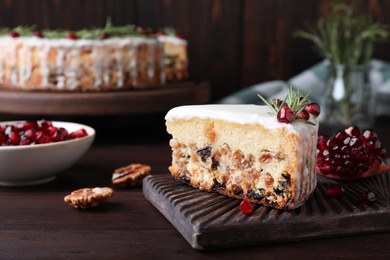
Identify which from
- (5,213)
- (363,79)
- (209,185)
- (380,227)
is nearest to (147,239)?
(209,185)

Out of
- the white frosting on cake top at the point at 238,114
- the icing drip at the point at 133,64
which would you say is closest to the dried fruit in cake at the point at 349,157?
the white frosting on cake top at the point at 238,114

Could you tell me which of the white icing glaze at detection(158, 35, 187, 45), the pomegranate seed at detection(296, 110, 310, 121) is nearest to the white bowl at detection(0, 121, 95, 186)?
the pomegranate seed at detection(296, 110, 310, 121)

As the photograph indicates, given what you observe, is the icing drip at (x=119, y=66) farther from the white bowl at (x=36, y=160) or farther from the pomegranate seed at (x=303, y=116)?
the pomegranate seed at (x=303, y=116)

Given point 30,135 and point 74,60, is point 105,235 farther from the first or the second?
point 74,60

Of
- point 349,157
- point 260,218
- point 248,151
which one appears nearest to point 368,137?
point 349,157

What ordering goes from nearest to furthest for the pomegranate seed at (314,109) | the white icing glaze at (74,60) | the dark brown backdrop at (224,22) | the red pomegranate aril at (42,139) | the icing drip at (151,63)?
the pomegranate seed at (314,109)
the red pomegranate aril at (42,139)
the white icing glaze at (74,60)
the icing drip at (151,63)
the dark brown backdrop at (224,22)

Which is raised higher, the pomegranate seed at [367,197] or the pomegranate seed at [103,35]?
the pomegranate seed at [103,35]
